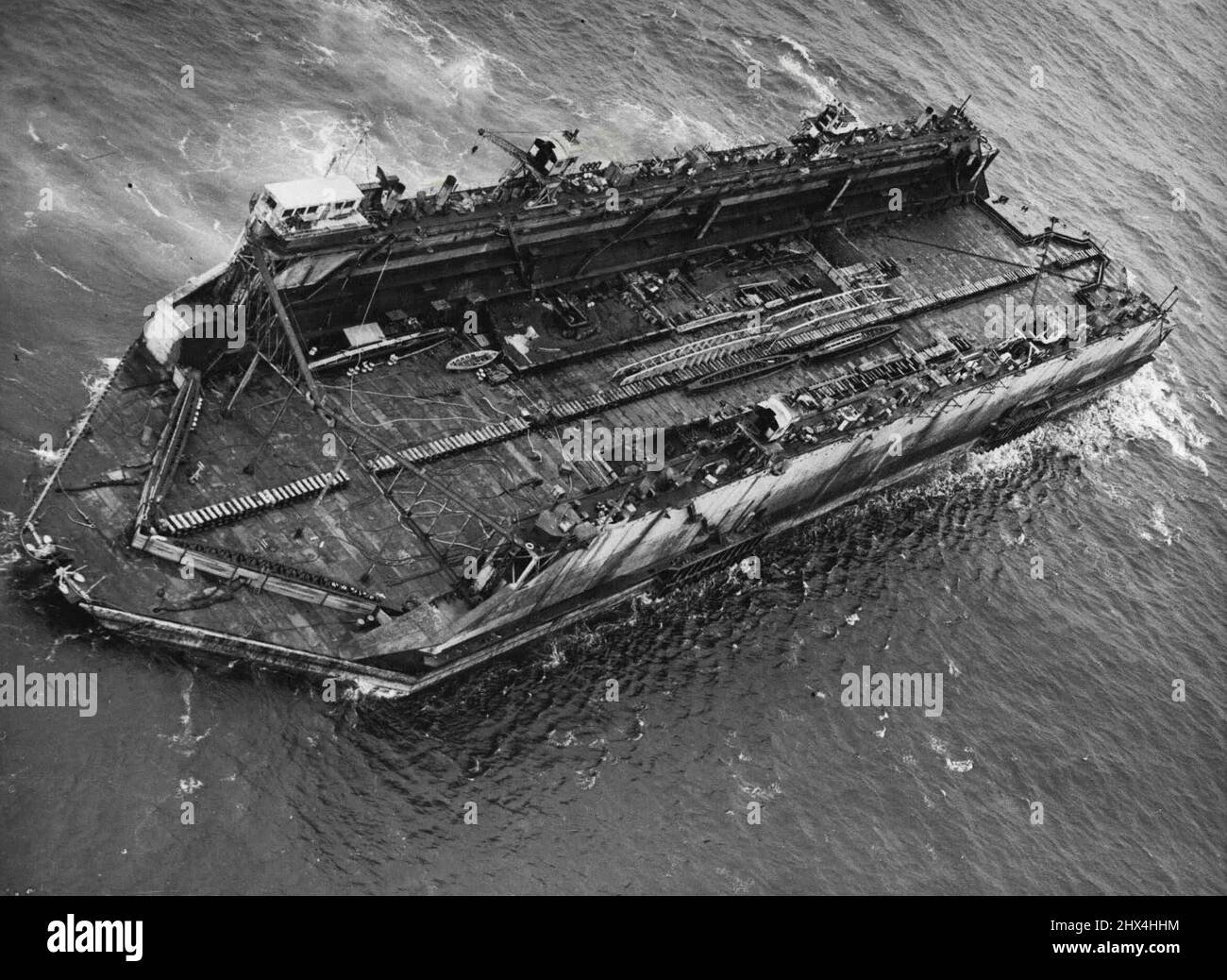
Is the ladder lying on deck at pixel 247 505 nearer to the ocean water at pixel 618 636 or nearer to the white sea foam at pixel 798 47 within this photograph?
the ocean water at pixel 618 636

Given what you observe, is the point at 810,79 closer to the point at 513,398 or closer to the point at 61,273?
the point at 513,398

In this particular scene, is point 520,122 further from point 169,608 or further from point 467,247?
point 169,608

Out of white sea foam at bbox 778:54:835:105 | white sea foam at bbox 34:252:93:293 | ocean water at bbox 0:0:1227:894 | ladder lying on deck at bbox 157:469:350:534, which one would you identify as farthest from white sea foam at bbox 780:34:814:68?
ladder lying on deck at bbox 157:469:350:534

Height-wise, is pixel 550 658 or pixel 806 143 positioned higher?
pixel 806 143

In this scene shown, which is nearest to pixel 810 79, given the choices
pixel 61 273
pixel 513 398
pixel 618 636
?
pixel 513 398

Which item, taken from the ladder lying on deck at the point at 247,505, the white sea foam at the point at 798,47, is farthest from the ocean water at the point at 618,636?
the ladder lying on deck at the point at 247,505
